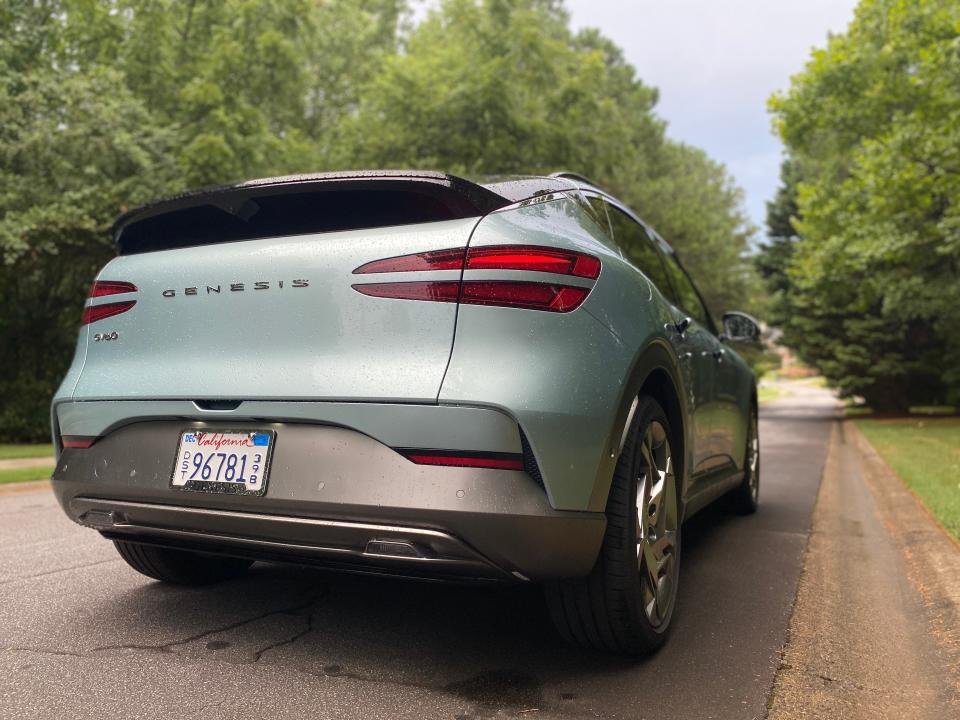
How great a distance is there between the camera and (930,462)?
9445 millimetres

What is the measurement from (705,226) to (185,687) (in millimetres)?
31205

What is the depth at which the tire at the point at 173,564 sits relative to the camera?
3438 millimetres

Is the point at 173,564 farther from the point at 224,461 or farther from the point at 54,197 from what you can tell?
the point at 54,197

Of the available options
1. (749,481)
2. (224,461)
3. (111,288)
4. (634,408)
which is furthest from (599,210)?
(749,481)

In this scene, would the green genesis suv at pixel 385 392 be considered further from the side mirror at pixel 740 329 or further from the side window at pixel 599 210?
the side mirror at pixel 740 329

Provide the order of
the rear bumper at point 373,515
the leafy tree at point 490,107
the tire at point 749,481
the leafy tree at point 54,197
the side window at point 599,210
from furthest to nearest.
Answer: the leafy tree at point 490,107, the leafy tree at point 54,197, the tire at point 749,481, the side window at point 599,210, the rear bumper at point 373,515

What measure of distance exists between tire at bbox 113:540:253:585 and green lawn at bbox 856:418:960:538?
159 inches

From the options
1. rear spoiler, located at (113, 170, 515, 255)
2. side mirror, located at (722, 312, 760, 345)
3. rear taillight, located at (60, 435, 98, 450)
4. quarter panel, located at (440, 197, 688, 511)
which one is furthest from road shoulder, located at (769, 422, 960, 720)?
rear taillight, located at (60, 435, 98, 450)

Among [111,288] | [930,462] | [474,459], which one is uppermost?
[111,288]

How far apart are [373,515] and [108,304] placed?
134cm

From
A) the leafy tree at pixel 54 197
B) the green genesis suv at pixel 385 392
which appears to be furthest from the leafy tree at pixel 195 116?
the green genesis suv at pixel 385 392

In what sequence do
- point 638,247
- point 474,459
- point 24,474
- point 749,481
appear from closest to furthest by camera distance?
point 474,459 < point 638,247 < point 749,481 < point 24,474

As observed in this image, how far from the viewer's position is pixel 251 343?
2613 millimetres

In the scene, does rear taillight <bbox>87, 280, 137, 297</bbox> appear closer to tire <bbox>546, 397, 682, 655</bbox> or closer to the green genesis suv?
the green genesis suv
